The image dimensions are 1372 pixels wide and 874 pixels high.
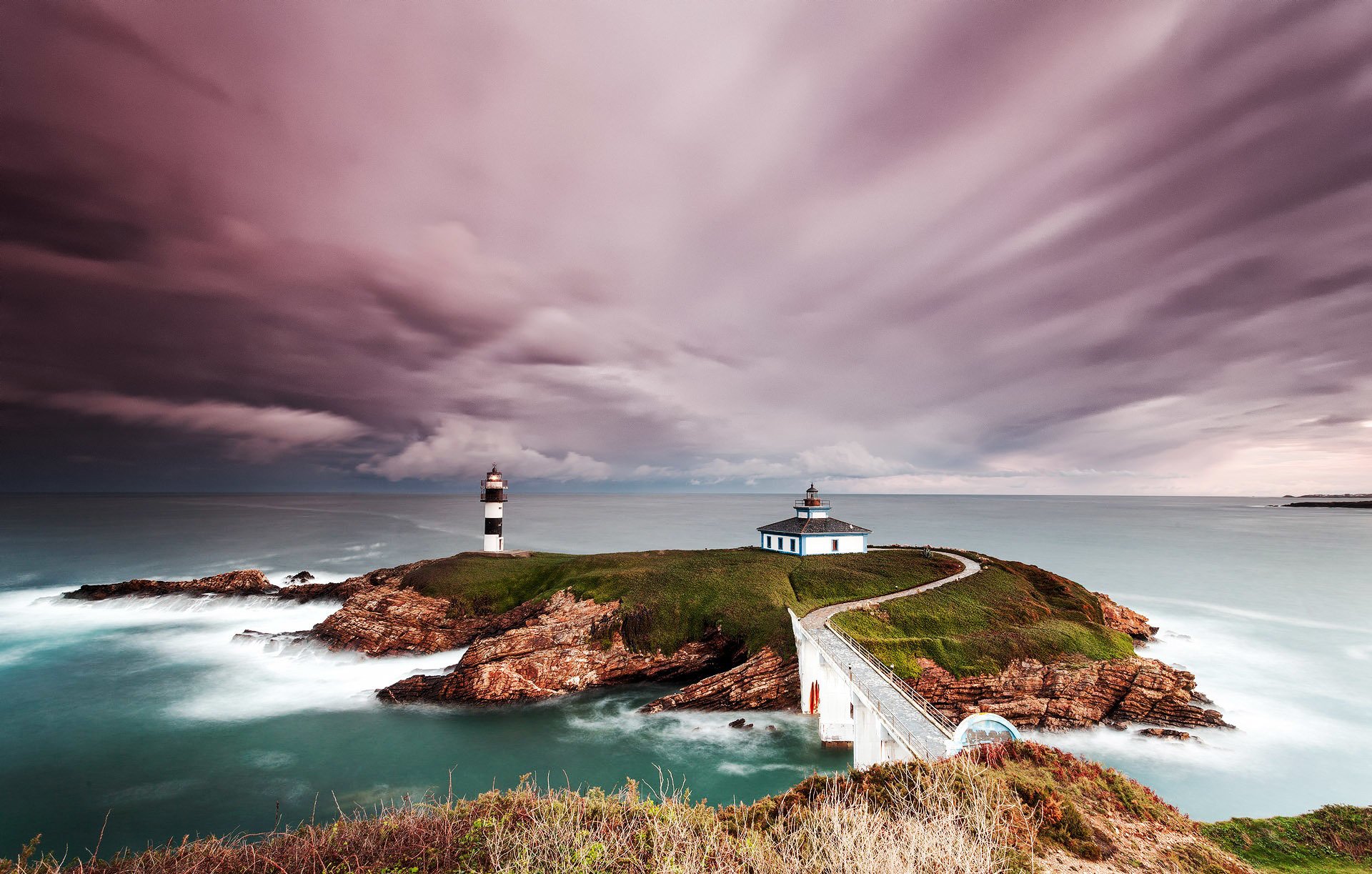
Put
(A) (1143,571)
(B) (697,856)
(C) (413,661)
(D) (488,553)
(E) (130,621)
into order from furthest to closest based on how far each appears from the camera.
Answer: (A) (1143,571) → (D) (488,553) → (E) (130,621) → (C) (413,661) → (B) (697,856)

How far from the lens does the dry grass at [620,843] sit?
7.53m

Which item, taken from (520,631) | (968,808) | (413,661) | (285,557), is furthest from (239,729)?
(285,557)

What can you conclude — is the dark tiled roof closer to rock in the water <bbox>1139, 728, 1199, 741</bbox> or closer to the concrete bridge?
the concrete bridge

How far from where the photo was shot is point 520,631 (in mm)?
31953

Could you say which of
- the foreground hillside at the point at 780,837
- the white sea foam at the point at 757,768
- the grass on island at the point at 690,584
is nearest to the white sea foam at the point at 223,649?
the grass on island at the point at 690,584

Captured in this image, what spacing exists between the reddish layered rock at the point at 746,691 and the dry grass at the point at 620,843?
61.1ft

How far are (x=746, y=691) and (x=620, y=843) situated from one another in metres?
21.8

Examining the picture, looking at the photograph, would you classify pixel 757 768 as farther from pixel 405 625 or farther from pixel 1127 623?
pixel 1127 623

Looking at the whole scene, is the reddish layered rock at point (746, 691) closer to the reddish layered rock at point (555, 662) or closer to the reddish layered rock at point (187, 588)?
the reddish layered rock at point (555, 662)

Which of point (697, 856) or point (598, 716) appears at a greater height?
point (697, 856)

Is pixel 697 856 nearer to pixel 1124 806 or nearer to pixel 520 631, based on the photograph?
pixel 1124 806

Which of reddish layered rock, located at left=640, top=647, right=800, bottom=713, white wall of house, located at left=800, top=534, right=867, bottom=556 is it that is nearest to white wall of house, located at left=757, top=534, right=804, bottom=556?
white wall of house, located at left=800, top=534, right=867, bottom=556

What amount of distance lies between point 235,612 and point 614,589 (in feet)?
113

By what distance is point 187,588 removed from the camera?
1971 inches
